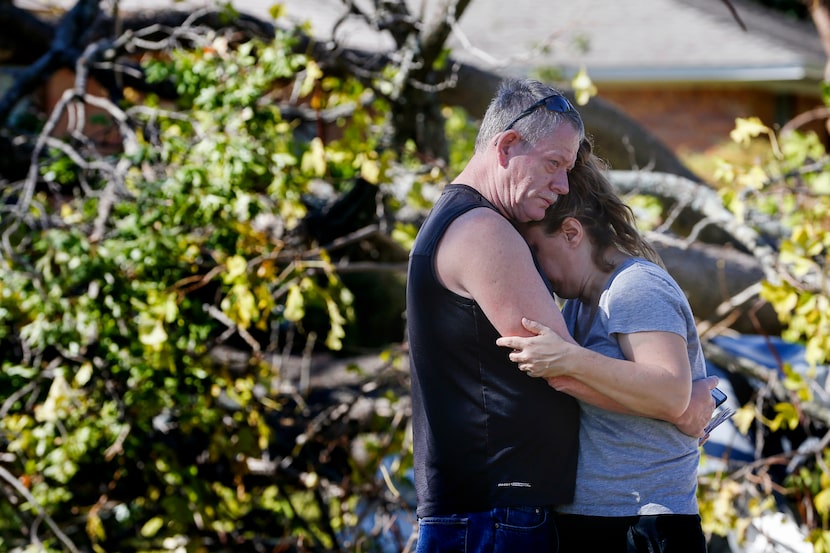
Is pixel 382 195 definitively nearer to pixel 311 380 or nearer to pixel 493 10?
pixel 311 380

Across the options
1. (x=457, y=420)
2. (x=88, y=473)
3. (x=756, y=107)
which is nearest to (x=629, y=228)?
(x=457, y=420)

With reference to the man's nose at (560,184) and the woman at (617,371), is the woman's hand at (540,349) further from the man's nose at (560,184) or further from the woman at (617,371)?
the man's nose at (560,184)

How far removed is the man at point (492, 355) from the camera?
2193 millimetres

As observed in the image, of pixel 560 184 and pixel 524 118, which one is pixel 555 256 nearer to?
pixel 560 184

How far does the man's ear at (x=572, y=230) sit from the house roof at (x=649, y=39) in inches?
404

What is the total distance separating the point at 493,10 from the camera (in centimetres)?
1686

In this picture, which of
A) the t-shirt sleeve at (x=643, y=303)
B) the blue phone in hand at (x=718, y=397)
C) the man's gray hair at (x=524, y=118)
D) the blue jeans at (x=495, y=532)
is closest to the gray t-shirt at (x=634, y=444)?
the t-shirt sleeve at (x=643, y=303)

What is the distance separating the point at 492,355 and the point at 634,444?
415 millimetres

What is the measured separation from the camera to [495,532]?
2.24 m

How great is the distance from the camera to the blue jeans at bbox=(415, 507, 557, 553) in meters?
2.23

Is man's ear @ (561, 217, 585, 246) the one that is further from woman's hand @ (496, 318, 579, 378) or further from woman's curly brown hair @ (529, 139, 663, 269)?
woman's hand @ (496, 318, 579, 378)

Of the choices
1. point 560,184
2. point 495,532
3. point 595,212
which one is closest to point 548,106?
point 560,184

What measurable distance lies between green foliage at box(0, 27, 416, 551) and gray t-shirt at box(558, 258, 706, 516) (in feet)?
6.13

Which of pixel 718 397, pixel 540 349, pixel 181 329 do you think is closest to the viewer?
pixel 540 349
